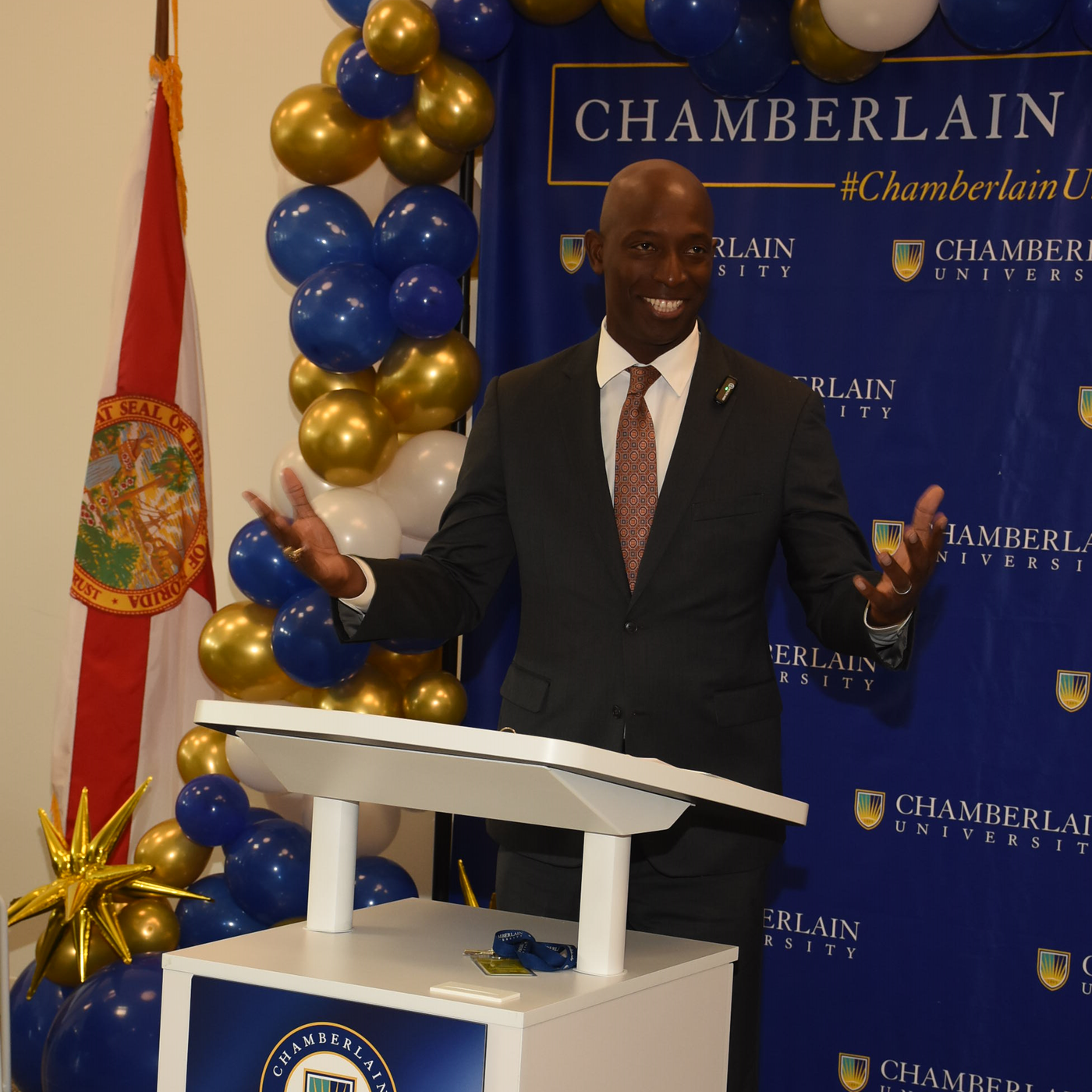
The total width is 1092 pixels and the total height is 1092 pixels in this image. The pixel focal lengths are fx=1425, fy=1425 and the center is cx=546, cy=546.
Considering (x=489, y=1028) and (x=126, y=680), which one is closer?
(x=489, y=1028)

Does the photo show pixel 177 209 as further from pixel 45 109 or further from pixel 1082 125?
pixel 1082 125

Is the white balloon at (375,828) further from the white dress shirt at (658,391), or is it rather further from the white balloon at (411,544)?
the white dress shirt at (658,391)

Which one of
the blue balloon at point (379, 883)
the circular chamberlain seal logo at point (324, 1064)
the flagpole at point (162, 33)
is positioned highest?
the flagpole at point (162, 33)

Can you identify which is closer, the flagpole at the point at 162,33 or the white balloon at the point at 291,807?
the white balloon at the point at 291,807

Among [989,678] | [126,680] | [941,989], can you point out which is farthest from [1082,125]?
[126,680]

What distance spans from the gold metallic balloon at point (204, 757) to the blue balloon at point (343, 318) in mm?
934

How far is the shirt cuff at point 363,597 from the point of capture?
1.99 meters

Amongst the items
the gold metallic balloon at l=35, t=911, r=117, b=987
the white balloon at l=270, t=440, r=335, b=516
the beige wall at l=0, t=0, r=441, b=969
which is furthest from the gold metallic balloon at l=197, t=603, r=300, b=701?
the beige wall at l=0, t=0, r=441, b=969

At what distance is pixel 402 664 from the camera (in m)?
3.38

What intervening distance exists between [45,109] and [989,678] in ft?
10.8

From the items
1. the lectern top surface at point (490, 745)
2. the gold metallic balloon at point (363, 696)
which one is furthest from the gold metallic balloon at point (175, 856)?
the lectern top surface at point (490, 745)

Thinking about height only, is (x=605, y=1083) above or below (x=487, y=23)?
below

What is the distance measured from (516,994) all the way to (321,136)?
96.0 inches

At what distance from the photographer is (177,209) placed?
12.7 feet
